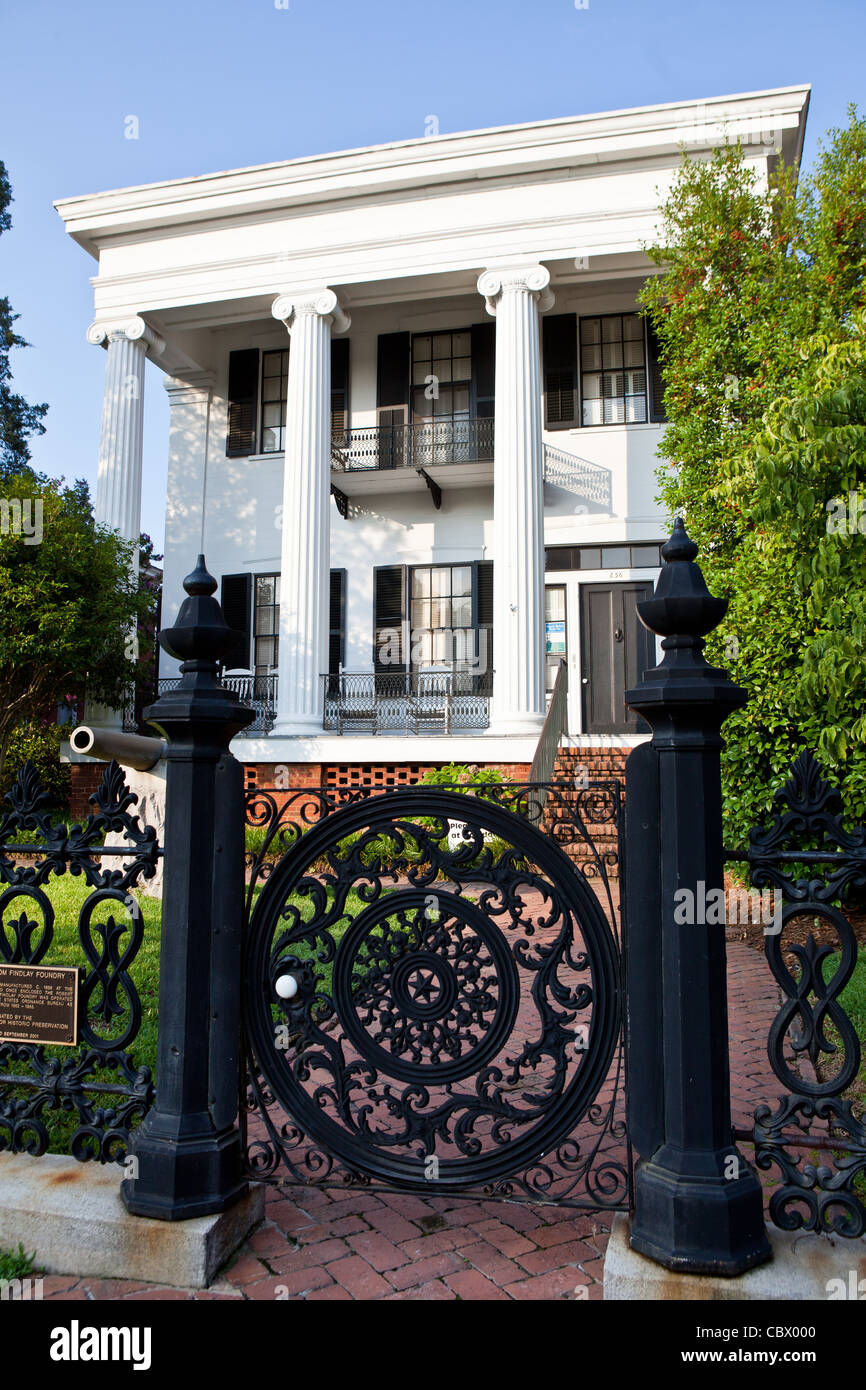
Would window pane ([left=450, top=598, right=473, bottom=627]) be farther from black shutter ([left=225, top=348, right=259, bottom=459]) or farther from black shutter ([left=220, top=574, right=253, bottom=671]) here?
black shutter ([left=225, top=348, right=259, bottom=459])

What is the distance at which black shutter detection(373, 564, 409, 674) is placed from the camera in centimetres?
1619

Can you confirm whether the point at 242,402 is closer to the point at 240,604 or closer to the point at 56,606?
the point at 240,604

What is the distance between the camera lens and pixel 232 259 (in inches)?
596

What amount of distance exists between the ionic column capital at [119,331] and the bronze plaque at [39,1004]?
14582mm

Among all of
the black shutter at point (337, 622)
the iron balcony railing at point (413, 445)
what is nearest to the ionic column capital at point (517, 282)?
the iron balcony railing at point (413, 445)

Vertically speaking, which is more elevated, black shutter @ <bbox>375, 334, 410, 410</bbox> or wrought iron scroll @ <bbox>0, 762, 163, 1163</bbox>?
black shutter @ <bbox>375, 334, 410, 410</bbox>

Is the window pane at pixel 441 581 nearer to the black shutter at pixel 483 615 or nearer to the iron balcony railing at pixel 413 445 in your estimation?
the black shutter at pixel 483 615

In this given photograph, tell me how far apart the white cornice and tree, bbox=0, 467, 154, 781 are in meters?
5.15

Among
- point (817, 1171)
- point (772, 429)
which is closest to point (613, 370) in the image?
point (772, 429)

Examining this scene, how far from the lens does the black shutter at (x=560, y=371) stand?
1580 centimetres

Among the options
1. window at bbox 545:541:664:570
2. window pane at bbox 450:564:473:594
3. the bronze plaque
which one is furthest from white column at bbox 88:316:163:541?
the bronze plaque
